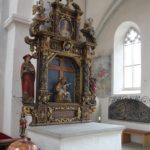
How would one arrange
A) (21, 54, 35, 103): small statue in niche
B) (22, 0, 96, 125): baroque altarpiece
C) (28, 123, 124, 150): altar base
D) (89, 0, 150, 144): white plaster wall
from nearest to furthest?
(28, 123, 124, 150): altar base
(21, 54, 35, 103): small statue in niche
(22, 0, 96, 125): baroque altarpiece
(89, 0, 150, 144): white plaster wall

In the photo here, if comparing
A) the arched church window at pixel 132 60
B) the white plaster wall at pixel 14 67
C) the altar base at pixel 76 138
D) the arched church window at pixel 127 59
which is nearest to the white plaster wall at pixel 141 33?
the arched church window at pixel 127 59

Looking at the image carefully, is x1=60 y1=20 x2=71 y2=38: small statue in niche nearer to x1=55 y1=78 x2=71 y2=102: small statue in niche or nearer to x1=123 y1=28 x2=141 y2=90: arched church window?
x1=55 y1=78 x2=71 y2=102: small statue in niche

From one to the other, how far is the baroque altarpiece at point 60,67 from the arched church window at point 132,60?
14.5 ft

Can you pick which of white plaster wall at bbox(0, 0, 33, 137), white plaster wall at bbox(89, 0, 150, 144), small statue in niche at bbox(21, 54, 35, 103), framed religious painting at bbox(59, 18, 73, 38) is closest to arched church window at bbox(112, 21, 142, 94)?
white plaster wall at bbox(89, 0, 150, 144)

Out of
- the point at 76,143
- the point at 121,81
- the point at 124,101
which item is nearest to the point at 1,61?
the point at 76,143

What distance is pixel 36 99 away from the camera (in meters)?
3.88

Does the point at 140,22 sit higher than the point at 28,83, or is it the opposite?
the point at 140,22

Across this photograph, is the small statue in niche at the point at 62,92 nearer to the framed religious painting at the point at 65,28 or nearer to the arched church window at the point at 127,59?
the framed religious painting at the point at 65,28

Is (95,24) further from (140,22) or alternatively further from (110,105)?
(110,105)

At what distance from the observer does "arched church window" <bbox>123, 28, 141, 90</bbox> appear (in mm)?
8672

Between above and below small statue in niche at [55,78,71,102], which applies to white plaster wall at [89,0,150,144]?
above

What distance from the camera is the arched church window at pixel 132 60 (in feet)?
28.5

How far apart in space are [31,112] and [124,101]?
5.16 metres

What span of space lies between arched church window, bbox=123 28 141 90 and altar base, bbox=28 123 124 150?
4929 millimetres
